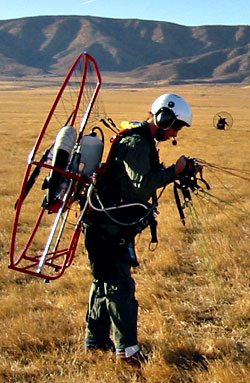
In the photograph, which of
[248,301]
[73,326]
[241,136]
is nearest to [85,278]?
[73,326]

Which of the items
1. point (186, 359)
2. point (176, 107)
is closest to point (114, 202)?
point (176, 107)

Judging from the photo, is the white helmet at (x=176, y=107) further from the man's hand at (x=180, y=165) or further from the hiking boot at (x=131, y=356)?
the hiking boot at (x=131, y=356)

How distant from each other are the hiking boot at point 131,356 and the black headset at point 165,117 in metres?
1.84

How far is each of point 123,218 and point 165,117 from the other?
0.88 meters

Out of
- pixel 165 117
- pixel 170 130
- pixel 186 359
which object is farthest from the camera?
pixel 186 359

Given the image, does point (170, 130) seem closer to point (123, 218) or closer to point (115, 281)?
point (123, 218)

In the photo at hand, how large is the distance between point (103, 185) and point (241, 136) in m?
24.6

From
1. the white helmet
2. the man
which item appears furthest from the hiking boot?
the white helmet

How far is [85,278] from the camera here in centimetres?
661

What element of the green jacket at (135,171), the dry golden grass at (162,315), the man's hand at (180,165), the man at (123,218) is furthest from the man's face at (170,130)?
the dry golden grass at (162,315)

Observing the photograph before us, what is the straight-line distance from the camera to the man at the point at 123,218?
13.5 ft

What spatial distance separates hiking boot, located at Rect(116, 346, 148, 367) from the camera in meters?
4.34

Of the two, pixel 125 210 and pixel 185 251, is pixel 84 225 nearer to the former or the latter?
pixel 125 210

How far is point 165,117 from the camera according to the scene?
408 cm
